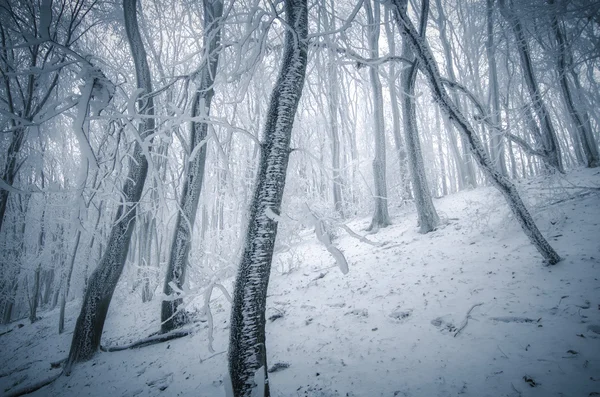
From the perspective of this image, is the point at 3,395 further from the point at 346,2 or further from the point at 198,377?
the point at 346,2

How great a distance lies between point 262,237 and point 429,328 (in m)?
2.21

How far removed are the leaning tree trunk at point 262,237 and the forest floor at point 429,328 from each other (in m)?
0.95

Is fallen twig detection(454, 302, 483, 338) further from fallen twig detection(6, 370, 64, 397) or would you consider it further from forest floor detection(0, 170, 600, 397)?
fallen twig detection(6, 370, 64, 397)

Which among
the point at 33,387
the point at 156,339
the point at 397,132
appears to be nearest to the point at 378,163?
the point at 397,132

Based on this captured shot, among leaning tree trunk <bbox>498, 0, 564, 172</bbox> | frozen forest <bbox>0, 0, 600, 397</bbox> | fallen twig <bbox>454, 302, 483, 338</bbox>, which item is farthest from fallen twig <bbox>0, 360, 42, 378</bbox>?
leaning tree trunk <bbox>498, 0, 564, 172</bbox>

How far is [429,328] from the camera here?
2551 millimetres

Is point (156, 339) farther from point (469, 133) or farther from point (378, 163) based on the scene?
point (378, 163)

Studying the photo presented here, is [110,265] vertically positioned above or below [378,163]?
below

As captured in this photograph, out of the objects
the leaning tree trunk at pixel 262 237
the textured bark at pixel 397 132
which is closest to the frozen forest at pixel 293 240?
the leaning tree trunk at pixel 262 237

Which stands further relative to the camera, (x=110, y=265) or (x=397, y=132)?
(x=397, y=132)

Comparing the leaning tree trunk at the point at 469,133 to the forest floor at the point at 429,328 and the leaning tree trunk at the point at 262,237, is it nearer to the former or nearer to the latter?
the forest floor at the point at 429,328

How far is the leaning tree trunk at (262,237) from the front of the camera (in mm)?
1605

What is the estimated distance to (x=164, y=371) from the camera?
3305 mm

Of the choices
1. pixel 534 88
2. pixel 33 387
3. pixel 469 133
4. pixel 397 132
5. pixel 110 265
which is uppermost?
pixel 397 132
